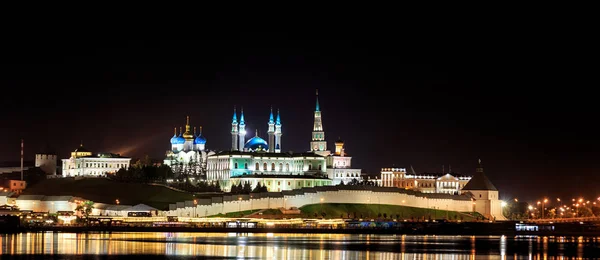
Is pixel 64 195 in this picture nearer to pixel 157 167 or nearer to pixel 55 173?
pixel 157 167

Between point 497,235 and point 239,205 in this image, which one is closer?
point 497,235

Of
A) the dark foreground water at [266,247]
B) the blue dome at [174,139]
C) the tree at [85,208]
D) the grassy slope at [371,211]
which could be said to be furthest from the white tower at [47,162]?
the dark foreground water at [266,247]

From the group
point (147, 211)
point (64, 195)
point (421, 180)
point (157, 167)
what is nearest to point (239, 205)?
point (147, 211)

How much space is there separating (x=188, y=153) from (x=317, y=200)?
34.2 metres

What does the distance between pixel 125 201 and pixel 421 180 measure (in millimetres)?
56560

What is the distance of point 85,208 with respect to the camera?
10062 centimetres

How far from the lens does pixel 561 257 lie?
62.2m

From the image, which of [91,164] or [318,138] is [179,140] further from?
[318,138]

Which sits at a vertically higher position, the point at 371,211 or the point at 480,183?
the point at 480,183

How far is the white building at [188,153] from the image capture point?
452 ft

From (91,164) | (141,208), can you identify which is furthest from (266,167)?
(141,208)

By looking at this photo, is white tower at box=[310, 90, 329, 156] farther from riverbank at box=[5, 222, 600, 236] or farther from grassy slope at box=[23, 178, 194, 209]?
riverbank at box=[5, 222, 600, 236]

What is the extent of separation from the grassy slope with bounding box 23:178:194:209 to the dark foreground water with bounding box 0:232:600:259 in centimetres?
2339

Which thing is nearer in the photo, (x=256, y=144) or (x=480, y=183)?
(x=480, y=183)
